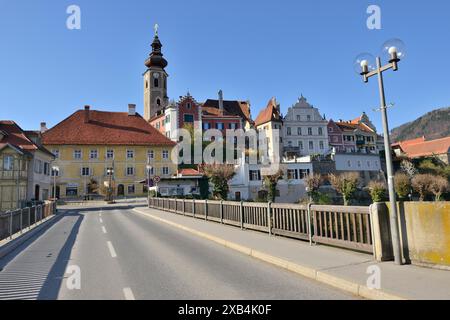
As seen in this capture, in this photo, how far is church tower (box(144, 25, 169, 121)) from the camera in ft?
290

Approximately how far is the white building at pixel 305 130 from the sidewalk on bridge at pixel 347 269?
6248 cm

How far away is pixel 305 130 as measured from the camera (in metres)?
72.9

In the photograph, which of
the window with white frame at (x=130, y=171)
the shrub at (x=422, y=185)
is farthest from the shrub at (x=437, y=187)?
the window with white frame at (x=130, y=171)

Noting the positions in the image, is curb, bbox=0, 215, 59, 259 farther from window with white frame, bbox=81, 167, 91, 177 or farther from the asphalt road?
window with white frame, bbox=81, 167, 91, 177

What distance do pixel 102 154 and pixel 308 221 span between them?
58.0 meters

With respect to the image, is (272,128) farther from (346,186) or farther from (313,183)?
(346,186)

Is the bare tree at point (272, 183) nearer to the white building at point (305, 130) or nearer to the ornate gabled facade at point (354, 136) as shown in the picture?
the white building at point (305, 130)

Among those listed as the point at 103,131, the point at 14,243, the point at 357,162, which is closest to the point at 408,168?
the point at 357,162

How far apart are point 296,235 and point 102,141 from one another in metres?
57.8

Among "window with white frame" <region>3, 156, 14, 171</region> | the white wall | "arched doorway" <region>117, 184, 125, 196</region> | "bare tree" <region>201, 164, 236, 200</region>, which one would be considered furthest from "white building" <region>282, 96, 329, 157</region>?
"window with white frame" <region>3, 156, 14, 171</region>

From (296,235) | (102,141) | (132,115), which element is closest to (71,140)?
(102,141)

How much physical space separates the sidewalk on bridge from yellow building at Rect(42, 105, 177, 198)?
51470 mm

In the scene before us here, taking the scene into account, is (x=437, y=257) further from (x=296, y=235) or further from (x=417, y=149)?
(x=417, y=149)

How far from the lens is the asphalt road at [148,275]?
19.7 feet
